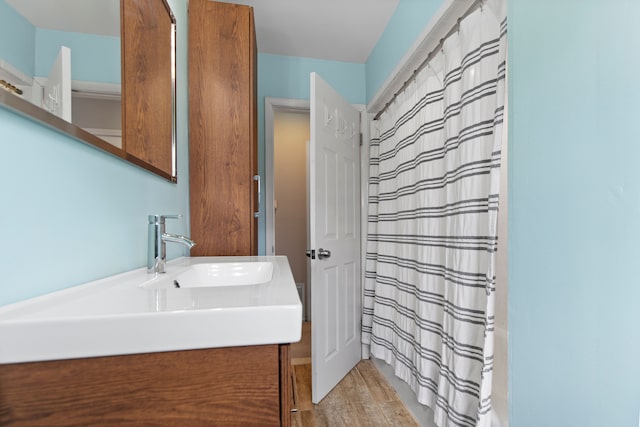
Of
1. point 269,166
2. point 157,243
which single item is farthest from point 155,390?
point 269,166

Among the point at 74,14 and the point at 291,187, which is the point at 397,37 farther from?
the point at 291,187

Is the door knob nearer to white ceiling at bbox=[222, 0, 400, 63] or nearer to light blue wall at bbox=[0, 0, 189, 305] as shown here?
light blue wall at bbox=[0, 0, 189, 305]

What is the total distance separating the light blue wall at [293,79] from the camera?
2.21 metres

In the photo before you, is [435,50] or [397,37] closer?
[435,50]

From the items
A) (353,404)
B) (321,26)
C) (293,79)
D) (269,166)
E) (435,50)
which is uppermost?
(321,26)

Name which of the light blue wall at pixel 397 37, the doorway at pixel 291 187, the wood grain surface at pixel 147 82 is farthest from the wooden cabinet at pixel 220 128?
the doorway at pixel 291 187

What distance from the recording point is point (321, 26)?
1.93 metres

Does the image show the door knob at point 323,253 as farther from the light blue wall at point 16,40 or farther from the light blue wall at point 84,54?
the light blue wall at point 16,40

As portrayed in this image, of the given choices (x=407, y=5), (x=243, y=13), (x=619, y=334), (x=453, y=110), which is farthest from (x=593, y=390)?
(x=243, y=13)

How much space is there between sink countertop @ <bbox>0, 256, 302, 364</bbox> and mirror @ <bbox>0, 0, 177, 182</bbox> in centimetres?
33

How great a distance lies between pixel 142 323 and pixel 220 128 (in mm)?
1302

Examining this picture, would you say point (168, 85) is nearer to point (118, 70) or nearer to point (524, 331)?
point (118, 70)

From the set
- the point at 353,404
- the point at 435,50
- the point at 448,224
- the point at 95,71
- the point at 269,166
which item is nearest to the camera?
the point at 95,71

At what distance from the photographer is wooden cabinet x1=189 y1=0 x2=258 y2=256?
1.49m
